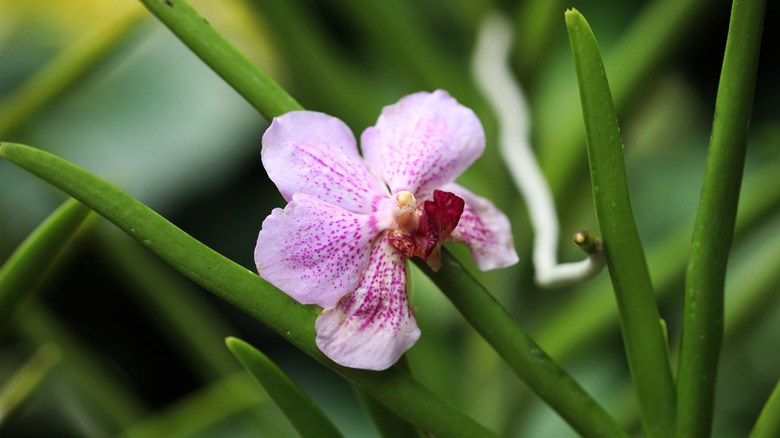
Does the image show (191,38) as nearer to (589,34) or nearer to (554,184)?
(589,34)

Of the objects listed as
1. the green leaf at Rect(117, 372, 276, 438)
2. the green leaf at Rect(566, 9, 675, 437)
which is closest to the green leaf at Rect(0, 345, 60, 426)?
the green leaf at Rect(117, 372, 276, 438)

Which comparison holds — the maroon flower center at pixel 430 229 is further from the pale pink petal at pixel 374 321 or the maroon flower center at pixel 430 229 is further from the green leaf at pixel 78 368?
the green leaf at pixel 78 368

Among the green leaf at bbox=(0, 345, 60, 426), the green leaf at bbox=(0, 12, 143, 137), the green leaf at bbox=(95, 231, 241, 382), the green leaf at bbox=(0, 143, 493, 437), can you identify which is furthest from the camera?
the green leaf at bbox=(95, 231, 241, 382)

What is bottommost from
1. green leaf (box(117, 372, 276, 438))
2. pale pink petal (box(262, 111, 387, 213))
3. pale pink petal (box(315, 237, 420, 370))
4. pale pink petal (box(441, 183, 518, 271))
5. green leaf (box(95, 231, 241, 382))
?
green leaf (box(117, 372, 276, 438))

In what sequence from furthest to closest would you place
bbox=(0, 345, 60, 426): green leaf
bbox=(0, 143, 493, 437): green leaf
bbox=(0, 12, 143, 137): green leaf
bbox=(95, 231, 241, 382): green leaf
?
1. bbox=(95, 231, 241, 382): green leaf
2. bbox=(0, 12, 143, 137): green leaf
3. bbox=(0, 345, 60, 426): green leaf
4. bbox=(0, 143, 493, 437): green leaf

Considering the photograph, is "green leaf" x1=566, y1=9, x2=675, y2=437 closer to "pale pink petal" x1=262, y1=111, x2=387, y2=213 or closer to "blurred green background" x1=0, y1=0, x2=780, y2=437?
"pale pink petal" x1=262, y1=111, x2=387, y2=213

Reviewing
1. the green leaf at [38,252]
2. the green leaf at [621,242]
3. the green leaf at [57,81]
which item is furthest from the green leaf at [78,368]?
the green leaf at [621,242]

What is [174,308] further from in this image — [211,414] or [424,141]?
[424,141]
